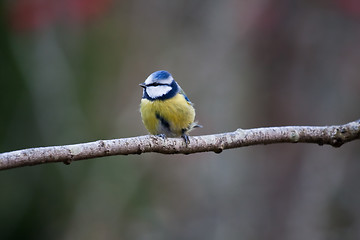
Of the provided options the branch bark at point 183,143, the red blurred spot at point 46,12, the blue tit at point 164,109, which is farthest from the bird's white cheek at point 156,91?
the red blurred spot at point 46,12

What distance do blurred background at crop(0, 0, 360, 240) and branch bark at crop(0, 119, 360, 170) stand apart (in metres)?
2.47

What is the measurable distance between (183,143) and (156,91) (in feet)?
3.03

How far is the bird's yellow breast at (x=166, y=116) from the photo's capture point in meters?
3.02

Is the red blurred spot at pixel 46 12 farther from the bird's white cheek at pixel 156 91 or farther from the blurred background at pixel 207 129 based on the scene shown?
the bird's white cheek at pixel 156 91

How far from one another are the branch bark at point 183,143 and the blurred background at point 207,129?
8.11 feet

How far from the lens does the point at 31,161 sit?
5.76 ft

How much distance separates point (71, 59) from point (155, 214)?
2048 mm

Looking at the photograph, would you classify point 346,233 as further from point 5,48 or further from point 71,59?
point 5,48

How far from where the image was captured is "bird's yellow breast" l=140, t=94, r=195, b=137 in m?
3.02

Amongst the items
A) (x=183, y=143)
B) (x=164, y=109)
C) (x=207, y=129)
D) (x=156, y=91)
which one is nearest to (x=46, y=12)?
(x=207, y=129)

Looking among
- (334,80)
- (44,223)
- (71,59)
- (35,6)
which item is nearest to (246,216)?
(334,80)

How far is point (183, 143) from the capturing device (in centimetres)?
223

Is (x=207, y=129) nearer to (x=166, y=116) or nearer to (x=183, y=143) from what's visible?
(x=166, y=116)

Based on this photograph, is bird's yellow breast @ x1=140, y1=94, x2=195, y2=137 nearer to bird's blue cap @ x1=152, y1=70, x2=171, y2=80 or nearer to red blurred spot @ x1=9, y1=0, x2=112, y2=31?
bird's blue cap @ x1=152, y1=70, x2=171, y2=80
